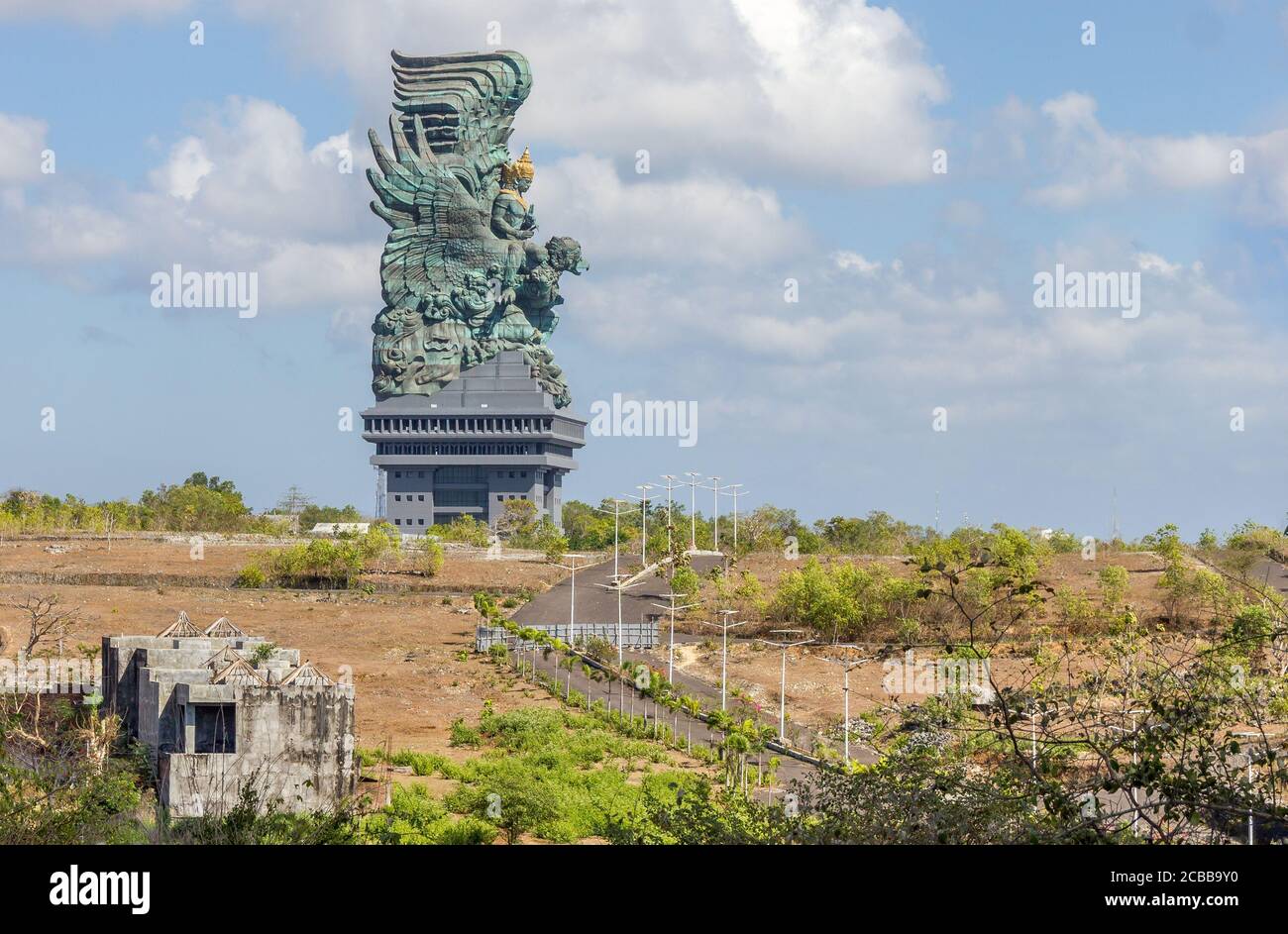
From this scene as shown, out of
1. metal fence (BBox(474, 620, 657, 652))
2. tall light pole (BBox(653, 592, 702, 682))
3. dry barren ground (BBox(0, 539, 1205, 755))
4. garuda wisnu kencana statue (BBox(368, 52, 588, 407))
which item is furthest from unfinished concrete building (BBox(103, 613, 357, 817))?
garuda wisnu kencana statue (BBox(368, 52, 588, 407))

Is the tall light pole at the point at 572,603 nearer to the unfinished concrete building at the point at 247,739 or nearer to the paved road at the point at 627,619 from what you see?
the paved road at the point at 627,619

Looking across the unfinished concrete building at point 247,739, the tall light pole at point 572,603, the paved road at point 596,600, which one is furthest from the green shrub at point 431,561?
the unfinished concrete building at point 247,739

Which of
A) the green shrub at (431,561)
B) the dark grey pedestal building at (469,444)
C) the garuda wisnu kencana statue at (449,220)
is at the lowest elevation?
the green shrub at (431,561)

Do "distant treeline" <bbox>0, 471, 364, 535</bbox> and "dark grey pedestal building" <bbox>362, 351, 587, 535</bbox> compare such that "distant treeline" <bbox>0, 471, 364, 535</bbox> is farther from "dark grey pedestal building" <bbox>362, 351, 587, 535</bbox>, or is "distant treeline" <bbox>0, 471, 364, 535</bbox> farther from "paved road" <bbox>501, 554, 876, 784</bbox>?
"paved road" <bbox>501, 554, 876, 784</bbox>

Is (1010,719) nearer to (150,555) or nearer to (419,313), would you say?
(150,555)
